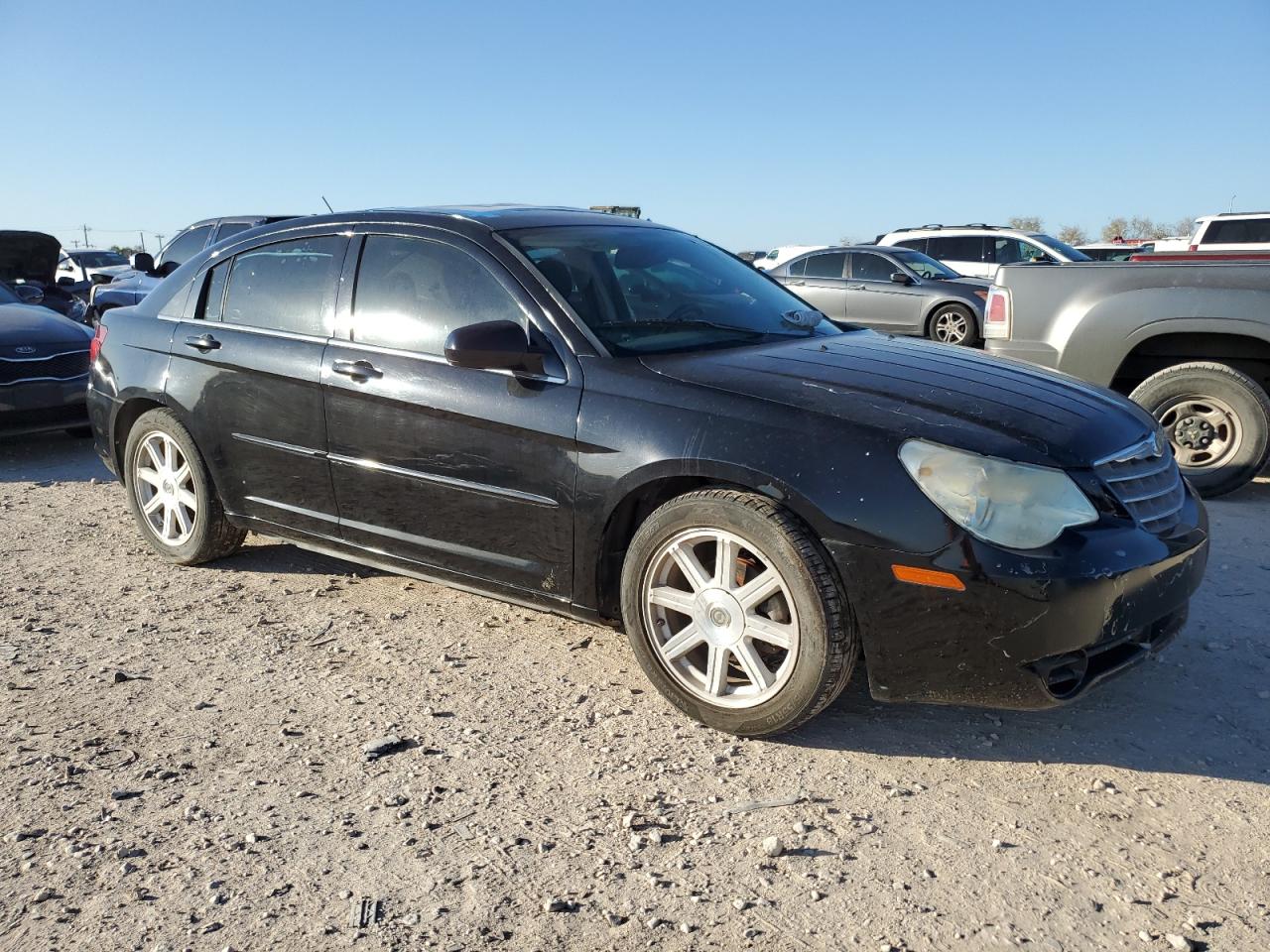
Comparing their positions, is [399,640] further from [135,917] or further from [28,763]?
[135,917]

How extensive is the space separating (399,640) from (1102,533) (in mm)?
2565

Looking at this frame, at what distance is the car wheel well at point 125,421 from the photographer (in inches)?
200

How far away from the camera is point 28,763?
10.4ft

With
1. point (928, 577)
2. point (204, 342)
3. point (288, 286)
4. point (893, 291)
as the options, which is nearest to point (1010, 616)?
point (928, 577)

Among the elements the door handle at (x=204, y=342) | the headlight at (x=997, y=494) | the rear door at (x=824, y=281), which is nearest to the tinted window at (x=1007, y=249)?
the rear door at (x=824, y=281)

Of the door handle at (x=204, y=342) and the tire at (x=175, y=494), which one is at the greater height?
the door handle at (x=204, y=342)

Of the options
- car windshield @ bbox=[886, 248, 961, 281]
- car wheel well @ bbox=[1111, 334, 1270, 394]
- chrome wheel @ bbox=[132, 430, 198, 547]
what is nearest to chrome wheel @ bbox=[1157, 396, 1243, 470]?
car wheel well @ bbox=[1111, 334, 1270, 394]

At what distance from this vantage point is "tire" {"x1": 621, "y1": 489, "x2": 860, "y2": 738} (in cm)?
305

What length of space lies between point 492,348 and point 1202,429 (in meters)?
4.79

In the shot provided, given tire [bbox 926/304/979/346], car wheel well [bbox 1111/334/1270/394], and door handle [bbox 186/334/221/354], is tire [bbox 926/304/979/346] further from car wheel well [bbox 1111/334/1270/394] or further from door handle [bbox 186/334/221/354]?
door handle [bbox 186/334/221/354]

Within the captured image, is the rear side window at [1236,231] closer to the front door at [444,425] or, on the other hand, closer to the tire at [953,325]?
the tire at [953,325]

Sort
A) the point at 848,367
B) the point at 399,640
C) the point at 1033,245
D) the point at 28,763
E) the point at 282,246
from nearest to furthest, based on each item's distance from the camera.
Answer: the point at 28,763 < the point at 848,367 < the point at 399,640 < the point at 282,246 < the point at 1033,245

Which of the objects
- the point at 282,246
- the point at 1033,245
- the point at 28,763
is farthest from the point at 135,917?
the point at 1033,245

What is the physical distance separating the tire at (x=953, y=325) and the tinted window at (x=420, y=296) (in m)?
11.2
